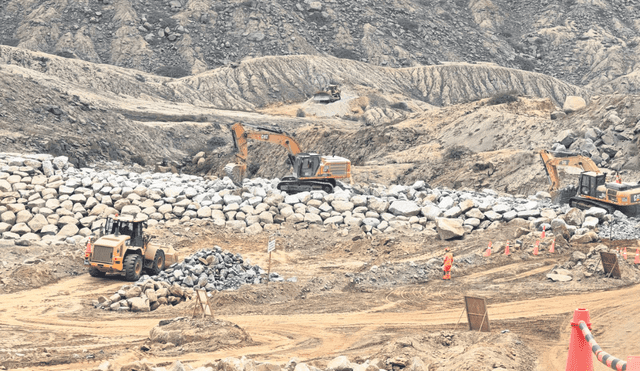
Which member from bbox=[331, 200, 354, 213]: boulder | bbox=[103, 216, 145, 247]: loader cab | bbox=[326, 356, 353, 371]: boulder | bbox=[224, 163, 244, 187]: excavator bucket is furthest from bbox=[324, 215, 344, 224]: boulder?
bbox=[326, 356, 353, 371]: boulder

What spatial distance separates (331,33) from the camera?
8156 cm

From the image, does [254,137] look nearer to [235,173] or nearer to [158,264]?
[235,173]

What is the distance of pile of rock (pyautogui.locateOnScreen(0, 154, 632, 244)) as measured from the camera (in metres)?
23.3

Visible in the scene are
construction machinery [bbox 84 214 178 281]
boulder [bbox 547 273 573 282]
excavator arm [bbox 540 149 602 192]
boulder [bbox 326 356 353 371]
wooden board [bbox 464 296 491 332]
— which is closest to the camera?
boulder [bbox 326 356 353 371]

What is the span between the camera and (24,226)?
23141mm

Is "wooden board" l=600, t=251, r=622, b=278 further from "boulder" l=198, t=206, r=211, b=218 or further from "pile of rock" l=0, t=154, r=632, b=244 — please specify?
"boulder" l=198, t=206, r=211, b=218

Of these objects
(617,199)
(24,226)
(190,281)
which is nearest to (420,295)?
(190,281)

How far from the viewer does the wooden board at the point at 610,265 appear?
17.4 metres

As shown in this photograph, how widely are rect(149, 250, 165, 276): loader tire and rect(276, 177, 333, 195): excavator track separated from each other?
887 cm

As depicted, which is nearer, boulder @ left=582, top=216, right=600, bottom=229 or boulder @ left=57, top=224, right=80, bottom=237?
boulder @ left=582, top=216, right=600, bottom=229

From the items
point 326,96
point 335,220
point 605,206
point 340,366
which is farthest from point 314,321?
point 326,96

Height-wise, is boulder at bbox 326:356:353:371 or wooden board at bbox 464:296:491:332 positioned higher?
wooden board at bbox 464:296:491:332

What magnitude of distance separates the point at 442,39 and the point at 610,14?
25078 mm

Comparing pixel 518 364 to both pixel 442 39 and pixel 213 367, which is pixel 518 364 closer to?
pixel 213 367
